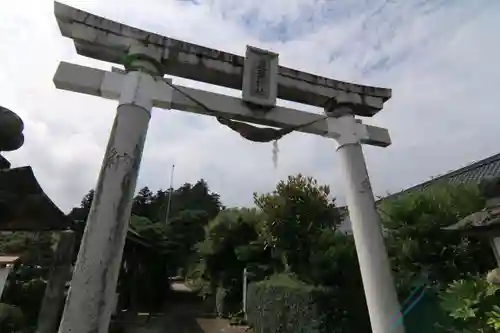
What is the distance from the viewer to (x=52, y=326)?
17.9 feet

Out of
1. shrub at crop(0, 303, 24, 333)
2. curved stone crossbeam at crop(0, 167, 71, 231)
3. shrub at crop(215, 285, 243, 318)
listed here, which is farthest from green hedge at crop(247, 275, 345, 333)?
curved stone crossbeam at crop(0, 167, 71, 231)

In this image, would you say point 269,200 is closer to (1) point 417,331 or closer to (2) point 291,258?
(2) point 291,258

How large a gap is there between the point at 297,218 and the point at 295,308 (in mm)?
2439

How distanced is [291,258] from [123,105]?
272 inches

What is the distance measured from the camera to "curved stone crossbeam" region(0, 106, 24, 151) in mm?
2164

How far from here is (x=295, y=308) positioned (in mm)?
7660

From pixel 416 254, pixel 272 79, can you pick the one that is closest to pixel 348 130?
pixel 272 79

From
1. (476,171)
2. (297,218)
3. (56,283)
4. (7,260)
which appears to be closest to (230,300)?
(297,218)

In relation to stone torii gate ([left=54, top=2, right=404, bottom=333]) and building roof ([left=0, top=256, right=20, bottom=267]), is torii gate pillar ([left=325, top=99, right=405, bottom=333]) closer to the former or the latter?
stone torii gate ([left=54, top=2, right=404, bottom=333])

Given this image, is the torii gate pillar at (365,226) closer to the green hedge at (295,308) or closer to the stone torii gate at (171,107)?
the stone torii gate at (171,107)

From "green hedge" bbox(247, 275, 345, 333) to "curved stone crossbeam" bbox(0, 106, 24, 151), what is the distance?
680 centimetres

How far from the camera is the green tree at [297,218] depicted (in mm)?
8906

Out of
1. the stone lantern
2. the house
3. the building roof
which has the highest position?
the house

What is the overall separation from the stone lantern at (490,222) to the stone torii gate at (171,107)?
1.06m
